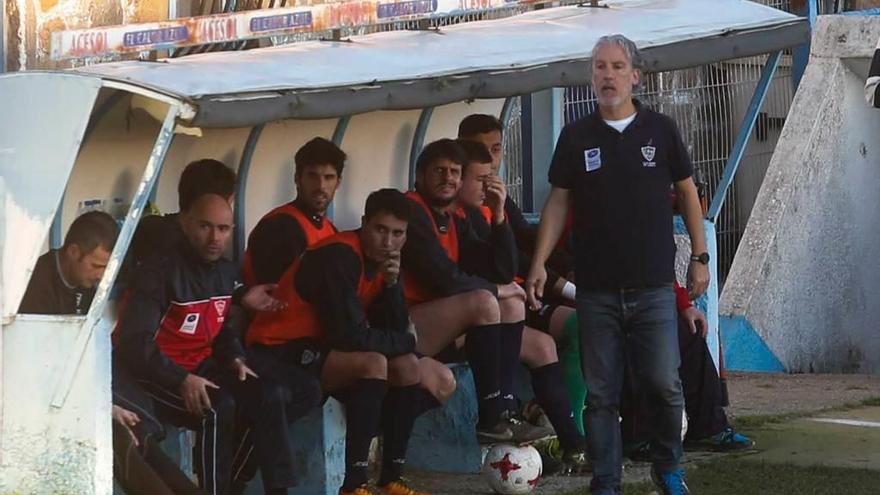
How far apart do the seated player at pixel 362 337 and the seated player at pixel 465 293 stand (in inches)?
11.2

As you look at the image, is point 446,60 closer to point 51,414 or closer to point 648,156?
point 648,156

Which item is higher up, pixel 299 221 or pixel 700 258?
pixel 299 221

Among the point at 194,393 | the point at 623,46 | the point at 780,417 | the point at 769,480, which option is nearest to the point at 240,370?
the point at 194,393

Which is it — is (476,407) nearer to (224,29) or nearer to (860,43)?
(224,29)

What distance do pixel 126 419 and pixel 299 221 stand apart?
1.49 meters

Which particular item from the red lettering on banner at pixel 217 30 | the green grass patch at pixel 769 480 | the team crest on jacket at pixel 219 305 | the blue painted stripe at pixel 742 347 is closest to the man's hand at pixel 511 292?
the green grass patch at pixel 769 480

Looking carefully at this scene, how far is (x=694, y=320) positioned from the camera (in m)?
8.52

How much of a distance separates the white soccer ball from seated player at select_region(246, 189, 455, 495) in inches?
14.4

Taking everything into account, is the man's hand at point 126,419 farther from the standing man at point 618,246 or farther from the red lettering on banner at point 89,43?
the standing man at point 618,246

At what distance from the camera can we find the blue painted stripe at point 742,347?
11.7 metres

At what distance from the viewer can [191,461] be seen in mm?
6977

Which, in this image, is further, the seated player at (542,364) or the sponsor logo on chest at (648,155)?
the seated player at (542,364)

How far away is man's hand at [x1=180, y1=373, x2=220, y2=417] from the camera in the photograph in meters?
6.55

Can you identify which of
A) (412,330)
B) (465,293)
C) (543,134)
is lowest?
(412,330)
